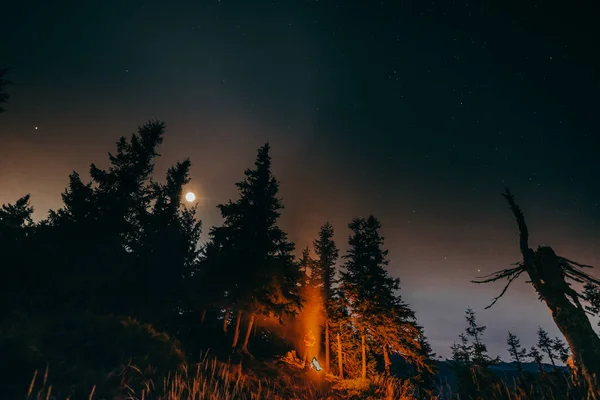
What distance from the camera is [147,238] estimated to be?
24.4m

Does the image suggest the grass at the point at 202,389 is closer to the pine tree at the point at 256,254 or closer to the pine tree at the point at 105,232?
the pine tree at the point at 256,254

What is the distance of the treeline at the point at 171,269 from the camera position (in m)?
16.7

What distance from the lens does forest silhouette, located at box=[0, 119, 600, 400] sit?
23.9 feet

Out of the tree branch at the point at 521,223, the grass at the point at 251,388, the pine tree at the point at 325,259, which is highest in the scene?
the pine tree at the point at 325,259

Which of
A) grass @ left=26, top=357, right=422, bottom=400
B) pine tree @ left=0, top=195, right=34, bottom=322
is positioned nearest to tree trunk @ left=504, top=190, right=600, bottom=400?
grass @ left=26, top=357, right=422, bottom=400

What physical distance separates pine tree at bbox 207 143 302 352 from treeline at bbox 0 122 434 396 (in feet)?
0.23

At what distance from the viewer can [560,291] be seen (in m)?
5.01

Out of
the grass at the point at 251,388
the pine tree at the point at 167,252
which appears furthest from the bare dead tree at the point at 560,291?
the pine tree at the point at 167,252

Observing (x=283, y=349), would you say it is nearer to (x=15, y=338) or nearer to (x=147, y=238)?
(x=147, y=238)

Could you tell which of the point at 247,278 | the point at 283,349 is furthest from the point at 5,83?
the point at 283,349

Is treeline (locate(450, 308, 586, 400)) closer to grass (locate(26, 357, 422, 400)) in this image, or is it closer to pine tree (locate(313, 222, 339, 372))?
grass (locate(26, 357, 422, 400))

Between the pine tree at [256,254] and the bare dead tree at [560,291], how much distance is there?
1471 cm

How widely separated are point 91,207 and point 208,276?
9.86 metres

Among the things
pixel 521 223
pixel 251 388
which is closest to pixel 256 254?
pixel 251 388
